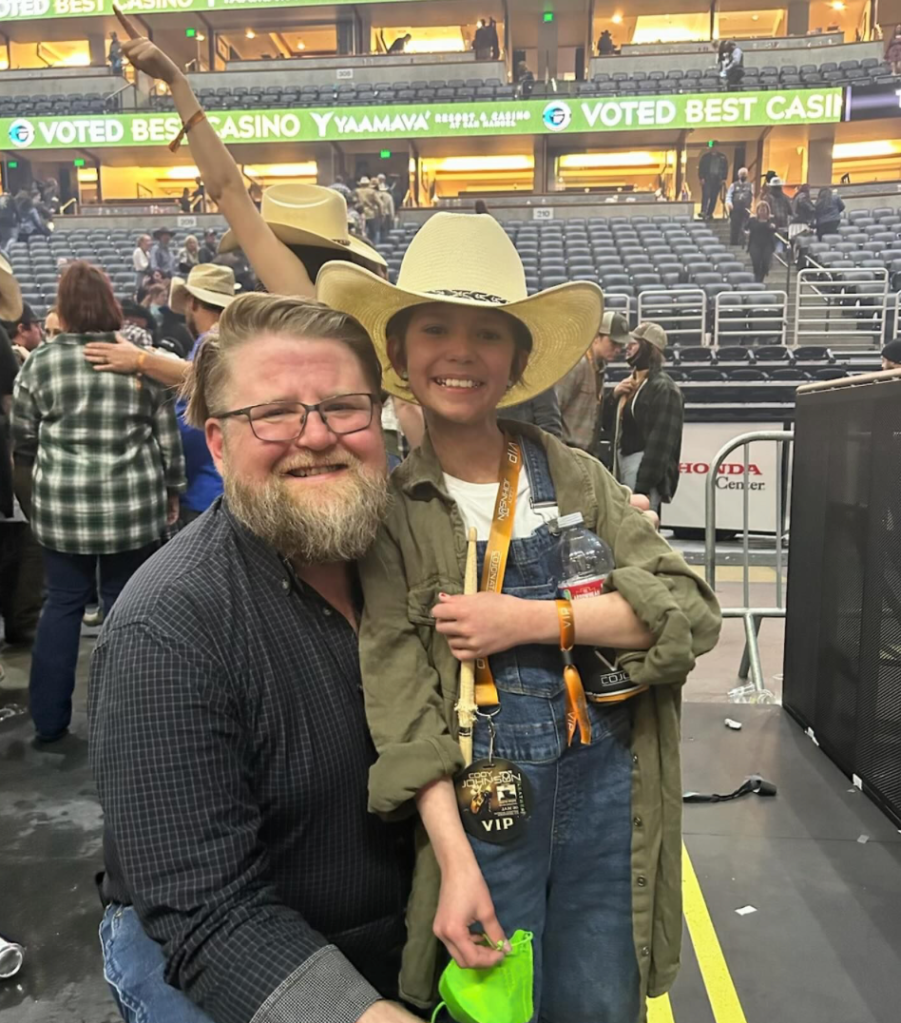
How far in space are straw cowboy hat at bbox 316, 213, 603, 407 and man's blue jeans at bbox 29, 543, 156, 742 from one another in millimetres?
2165

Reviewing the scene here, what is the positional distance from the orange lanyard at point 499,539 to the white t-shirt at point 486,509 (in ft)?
0.07

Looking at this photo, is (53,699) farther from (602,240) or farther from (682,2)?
(682,2)

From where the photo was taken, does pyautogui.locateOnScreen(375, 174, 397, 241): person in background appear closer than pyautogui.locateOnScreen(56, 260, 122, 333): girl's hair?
No

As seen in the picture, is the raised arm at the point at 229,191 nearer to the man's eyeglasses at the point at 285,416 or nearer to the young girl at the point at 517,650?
the young girl at the point at 517,650

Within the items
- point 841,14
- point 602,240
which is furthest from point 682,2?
point 602,240

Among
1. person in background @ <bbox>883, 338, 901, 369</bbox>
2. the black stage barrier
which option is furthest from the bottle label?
person in background @ <bbox>883, 338, 901, 369</bbox>

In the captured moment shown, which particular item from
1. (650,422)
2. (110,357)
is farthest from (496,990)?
(650,422)

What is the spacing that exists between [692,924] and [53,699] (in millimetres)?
2520

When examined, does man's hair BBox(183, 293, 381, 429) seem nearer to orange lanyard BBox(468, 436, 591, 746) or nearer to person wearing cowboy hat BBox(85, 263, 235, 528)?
orange lanyard BBox(468, 436, 591, 746)

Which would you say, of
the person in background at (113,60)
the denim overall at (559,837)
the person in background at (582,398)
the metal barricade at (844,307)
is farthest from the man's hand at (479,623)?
the person in background at (113,60)

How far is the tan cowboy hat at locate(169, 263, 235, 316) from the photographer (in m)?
2.79

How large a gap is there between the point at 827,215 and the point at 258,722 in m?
20.5

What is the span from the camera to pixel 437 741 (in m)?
1.17
